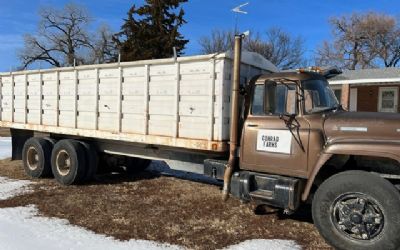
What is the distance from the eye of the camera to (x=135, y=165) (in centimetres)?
1080

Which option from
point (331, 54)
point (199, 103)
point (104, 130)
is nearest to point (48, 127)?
point (104, 130)

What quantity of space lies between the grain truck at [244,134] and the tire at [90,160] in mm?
21

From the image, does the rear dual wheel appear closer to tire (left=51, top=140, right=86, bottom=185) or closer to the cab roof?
tire (left=51, top=140, right=86, bottom=185)

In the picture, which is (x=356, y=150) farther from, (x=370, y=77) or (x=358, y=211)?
(x=370, y=77)

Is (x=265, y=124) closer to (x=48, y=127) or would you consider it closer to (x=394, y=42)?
(x=48, y=127)

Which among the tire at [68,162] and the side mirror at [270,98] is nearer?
the side mirror at [270,98]

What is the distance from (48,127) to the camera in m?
10.0

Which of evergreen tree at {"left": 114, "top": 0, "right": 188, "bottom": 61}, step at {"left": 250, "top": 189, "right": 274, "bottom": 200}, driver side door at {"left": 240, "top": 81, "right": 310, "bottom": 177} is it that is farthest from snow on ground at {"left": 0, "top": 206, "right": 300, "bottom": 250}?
evergreen tree at {"left": 114, "top": 0, "right": 188, "bottom": 61}

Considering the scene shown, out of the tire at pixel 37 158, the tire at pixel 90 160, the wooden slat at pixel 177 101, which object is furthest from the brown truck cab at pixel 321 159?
the tire at pixel 37 158

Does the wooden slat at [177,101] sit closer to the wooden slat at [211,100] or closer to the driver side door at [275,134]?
the wooden slat at [211,100]

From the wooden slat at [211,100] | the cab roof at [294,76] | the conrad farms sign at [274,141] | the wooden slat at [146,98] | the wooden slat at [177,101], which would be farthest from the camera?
the wooden slat at [146,98]

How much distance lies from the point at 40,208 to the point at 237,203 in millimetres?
3249

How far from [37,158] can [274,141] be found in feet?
20.4

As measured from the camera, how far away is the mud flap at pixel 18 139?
11461 millimetres
